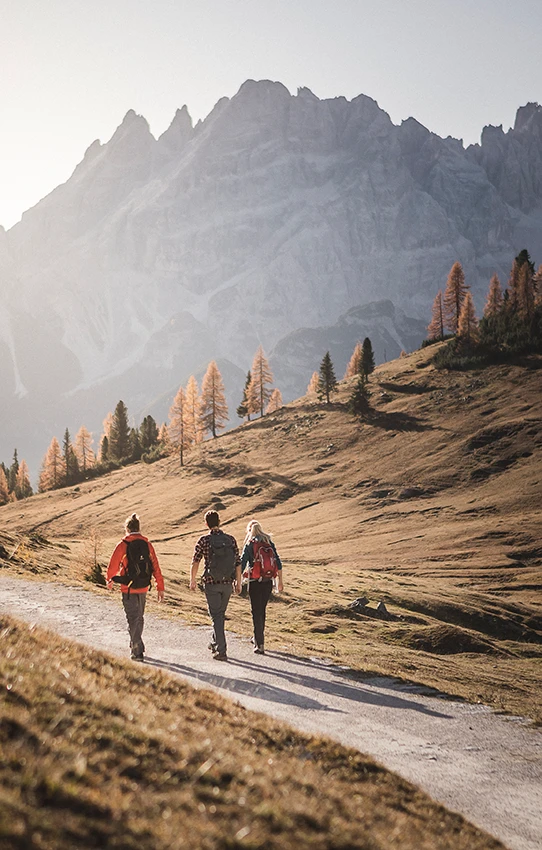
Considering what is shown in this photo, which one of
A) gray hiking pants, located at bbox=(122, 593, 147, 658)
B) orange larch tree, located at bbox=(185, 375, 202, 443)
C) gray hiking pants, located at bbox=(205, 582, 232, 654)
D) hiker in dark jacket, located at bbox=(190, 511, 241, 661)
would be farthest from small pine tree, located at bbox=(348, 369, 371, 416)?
gray hiking pants, located at bbox=(122, 593, 147, 658)

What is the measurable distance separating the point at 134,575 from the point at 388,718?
19.0 feet

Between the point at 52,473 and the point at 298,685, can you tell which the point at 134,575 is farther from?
the point at 52,473

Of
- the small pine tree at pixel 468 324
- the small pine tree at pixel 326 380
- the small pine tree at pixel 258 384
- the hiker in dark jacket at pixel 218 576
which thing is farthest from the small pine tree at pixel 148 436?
the hiker in dark jacket at pixel 218 576

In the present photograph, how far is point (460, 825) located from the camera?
229 inches

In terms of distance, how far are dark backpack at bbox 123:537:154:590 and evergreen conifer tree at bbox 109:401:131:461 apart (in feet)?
405

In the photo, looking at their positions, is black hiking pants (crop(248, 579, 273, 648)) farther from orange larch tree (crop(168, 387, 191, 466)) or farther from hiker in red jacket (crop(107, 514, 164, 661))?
orange larch tree (crop(168, 387, 191, 466))

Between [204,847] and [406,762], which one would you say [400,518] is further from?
[204,847]

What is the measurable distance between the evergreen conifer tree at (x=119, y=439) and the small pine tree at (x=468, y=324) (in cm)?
7589

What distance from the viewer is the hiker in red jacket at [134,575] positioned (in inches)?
484

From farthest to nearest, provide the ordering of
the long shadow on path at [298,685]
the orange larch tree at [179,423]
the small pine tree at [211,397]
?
the small pine tree at [211,397], the orange larch tree at [179,423], the long shadow on path at [298,685]

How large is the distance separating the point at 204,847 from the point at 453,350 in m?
125

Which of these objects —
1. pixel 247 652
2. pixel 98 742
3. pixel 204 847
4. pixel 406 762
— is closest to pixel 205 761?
pixel 98 742

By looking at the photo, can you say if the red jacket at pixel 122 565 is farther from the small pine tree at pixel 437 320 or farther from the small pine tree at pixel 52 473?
the small pine tree at pixel 437 320

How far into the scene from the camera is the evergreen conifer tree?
133 meters
